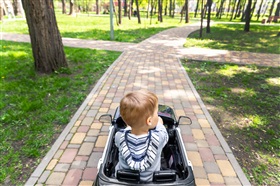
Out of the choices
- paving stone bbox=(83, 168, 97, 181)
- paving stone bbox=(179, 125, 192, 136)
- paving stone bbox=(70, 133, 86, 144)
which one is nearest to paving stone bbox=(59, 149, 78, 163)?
paving stone bbox=(70, 133, 86, 144)

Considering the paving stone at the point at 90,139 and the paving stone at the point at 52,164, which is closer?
the paving stone at the point at 52,164

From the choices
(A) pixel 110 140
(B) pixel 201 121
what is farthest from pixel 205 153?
(A) pixel 110 140

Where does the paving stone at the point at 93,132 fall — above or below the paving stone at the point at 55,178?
above

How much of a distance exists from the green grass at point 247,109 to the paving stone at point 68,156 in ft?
7.32

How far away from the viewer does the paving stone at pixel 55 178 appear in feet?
7.47

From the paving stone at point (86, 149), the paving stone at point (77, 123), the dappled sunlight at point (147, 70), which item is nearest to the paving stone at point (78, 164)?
the paving stone at point (86, 149)

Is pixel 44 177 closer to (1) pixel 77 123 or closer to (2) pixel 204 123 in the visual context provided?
(1) pixel 77 123

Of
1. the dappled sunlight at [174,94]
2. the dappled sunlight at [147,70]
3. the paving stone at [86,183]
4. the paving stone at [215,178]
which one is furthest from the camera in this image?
the dappled sunlight at [147,70]

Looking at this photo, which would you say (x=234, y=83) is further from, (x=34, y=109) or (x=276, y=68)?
(x=34, y=109)

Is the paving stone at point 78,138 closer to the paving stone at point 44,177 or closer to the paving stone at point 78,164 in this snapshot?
the paving stone at point 78,164

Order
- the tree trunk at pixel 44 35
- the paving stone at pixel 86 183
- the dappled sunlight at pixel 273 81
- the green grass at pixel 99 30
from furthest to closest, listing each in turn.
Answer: the green grass at pixel 99 30 → the dappled sunlight at pixel 273 81 → the tree trunk at pixel 44 35 → the paving stone at pixel 86 183

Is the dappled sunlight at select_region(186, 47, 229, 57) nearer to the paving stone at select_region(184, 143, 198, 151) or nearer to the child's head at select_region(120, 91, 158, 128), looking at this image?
the paving stone at select_region(184, 143, 198, 151)

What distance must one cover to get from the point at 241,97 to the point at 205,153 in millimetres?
2340

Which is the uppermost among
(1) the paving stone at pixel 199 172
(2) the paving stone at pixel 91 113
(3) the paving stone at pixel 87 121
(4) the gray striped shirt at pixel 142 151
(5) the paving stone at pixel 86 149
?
(4) the gray striped shirt at pixel 142 151
